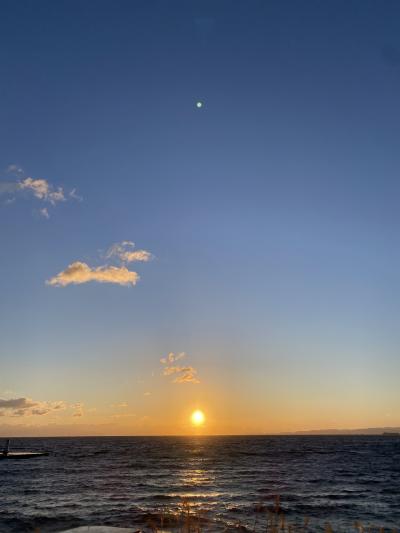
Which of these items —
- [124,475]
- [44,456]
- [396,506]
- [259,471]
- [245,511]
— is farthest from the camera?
[44,456]

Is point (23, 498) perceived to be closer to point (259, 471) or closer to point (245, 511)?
point (245, 511)

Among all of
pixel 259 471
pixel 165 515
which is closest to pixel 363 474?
pixel 259 471

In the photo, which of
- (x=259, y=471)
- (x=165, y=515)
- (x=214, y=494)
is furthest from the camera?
(x=259, y=471)

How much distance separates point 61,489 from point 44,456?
2295 inches

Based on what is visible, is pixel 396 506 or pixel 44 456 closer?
pixel 396 506

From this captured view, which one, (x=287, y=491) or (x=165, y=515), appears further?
(x=287, y=491)

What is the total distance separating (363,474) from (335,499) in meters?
25.4

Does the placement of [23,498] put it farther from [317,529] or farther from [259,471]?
[259,471]

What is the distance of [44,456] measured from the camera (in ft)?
329

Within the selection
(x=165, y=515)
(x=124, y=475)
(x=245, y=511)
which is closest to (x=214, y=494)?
(x=245, y=511)

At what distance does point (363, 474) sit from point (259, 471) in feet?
44.4

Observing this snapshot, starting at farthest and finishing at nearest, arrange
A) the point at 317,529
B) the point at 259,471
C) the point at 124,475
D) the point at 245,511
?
the point at 259,471 < the point at 124,475 < the point at 245,511 < the point at 317,529

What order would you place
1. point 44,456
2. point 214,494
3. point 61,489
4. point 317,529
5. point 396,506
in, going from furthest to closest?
point 44,456
point 61,489
point 214,494
point 396,506
point 317,529

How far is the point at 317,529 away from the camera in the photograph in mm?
28781
